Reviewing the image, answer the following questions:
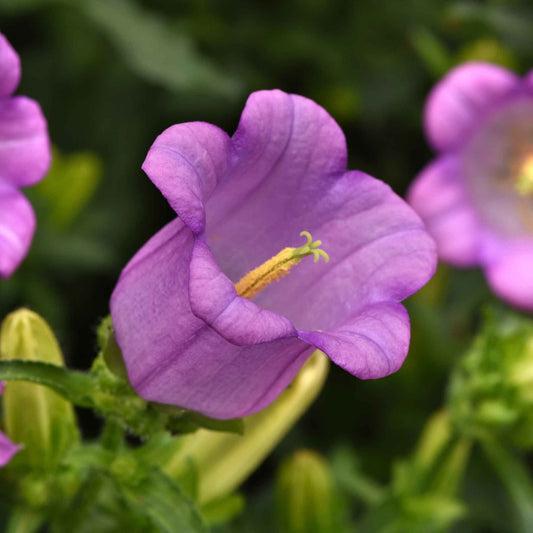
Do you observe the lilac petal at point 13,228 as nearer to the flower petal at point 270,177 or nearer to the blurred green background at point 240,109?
the flower petal at point 270,177

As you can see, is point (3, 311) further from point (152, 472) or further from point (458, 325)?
point (458, 325)

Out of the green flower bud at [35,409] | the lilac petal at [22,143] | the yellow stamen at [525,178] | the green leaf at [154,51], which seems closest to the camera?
the green flower bud at [35,409]

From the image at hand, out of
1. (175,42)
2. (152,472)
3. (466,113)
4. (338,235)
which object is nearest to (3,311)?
(175,42)

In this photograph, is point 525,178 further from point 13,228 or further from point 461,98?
point 13,228

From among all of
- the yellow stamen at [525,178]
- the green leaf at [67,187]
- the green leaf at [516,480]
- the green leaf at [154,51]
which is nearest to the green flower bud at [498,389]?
the green leaf at [516,480]

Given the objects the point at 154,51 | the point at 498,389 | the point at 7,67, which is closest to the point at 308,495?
the point at 498,389

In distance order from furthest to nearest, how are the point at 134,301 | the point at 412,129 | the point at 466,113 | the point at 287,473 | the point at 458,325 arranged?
1. the point at 412,129
2. the point at 458,325
3. the point at 466,113
4. the point at 287,473
5. the point at 134,301
